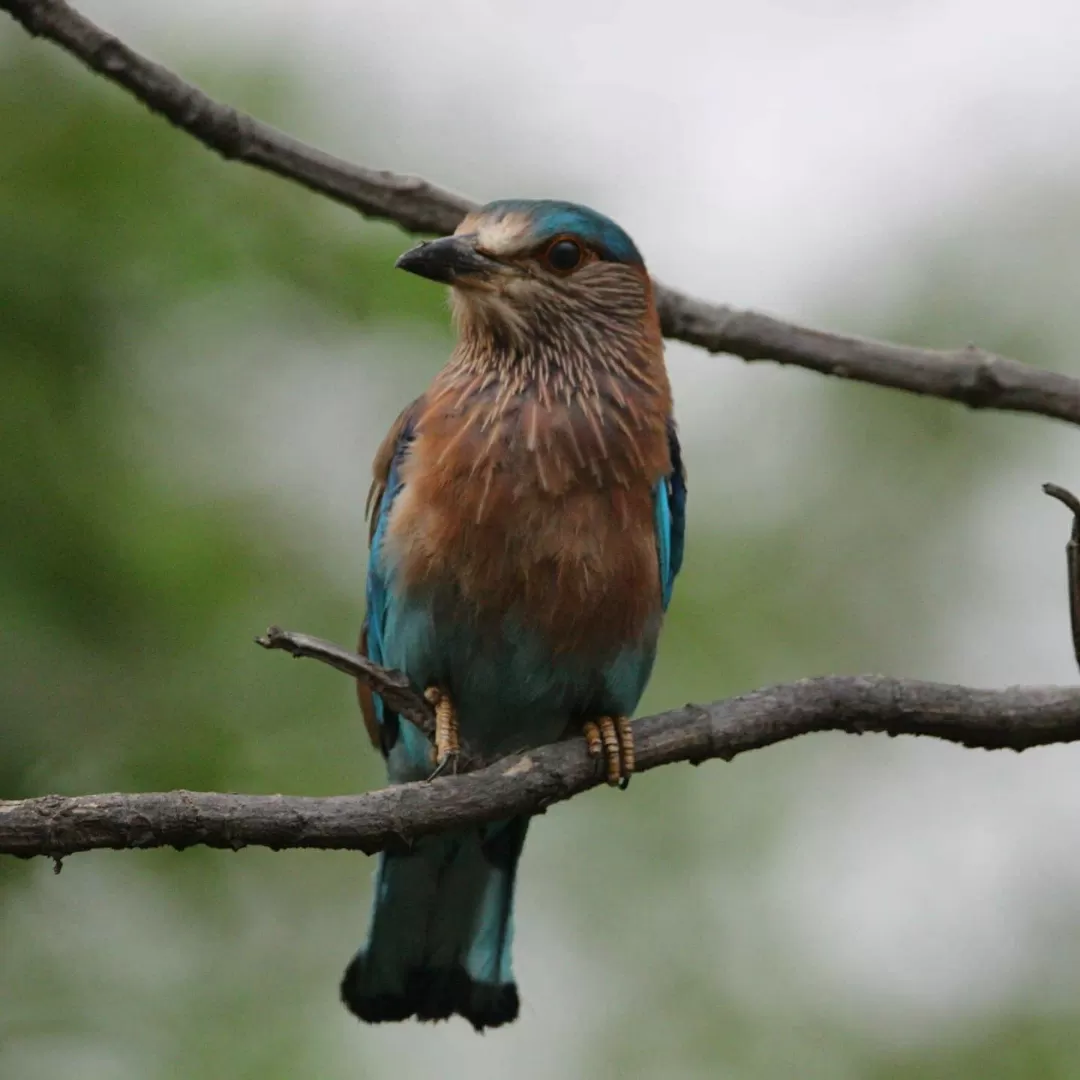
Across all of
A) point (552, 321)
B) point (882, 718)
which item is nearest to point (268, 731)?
point (552, 321)

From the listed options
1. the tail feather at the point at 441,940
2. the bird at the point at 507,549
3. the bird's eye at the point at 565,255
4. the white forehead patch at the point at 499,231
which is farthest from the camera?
the tail feather at the point at 441,940

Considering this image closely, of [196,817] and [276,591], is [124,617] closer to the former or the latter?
[276,591]

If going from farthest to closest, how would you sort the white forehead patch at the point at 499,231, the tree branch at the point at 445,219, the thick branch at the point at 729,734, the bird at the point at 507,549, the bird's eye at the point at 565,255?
the bird's eye at the point at 565,255 < the white forehead patch at the point at 499,231 < the bird at the point at 507,549 < the tree branch at the point at 445,219 < the thick branch at the point at 729,734

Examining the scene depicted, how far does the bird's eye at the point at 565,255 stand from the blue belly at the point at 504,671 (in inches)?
39.7

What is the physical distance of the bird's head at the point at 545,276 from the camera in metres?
4.17

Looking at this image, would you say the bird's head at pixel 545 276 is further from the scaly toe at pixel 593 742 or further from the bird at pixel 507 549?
the scaly toe at pixel 593 742

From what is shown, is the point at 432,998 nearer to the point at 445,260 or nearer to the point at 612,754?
the point at 612,754

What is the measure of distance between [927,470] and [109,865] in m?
4.93

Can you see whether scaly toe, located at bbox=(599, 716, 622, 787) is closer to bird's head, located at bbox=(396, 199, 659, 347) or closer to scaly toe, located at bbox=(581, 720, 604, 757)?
scaly toe, located at bbox=(581, 720, 604, 757)

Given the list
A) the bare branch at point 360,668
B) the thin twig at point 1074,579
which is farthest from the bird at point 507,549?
the thin twig at point 1074,579

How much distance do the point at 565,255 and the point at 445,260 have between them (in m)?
0.45

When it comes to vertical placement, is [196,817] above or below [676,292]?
below

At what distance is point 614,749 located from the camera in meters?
3.76

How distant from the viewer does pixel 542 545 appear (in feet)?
12.7
